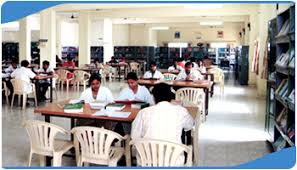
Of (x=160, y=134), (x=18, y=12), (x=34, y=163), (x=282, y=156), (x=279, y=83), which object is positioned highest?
(x=18, y=12)

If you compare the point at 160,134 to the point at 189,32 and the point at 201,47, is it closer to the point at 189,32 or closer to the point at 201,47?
the point at 201,47

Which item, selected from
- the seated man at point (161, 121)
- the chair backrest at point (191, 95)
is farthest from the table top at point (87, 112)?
the chair backrest at point (191, 95)

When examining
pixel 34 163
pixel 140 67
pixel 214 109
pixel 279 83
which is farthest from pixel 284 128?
pixel 140 67

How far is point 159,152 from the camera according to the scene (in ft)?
10.4

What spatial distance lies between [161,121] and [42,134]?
1.25 meters

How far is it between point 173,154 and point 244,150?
215cm

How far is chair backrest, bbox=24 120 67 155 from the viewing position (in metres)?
3.66

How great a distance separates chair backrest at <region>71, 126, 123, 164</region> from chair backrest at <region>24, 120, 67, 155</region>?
0.23m

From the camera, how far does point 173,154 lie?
3.17 m

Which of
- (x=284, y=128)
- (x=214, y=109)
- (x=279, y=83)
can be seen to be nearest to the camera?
(x=284, y=128)

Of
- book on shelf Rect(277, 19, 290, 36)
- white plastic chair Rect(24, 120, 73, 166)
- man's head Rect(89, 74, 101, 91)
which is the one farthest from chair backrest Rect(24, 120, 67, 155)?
book on shelf Rect(277, 19, 290, 36)

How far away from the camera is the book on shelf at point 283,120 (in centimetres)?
442

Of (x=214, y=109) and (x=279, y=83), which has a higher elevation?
(x=279, y=83)

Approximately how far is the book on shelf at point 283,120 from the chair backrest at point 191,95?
188 centimetres
